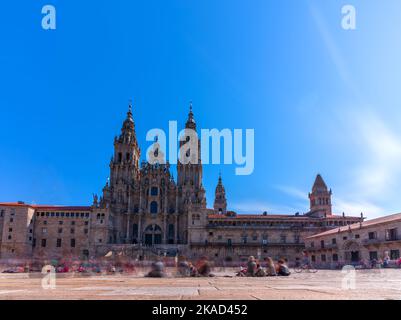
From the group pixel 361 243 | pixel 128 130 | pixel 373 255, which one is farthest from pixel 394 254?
pixel 128 130

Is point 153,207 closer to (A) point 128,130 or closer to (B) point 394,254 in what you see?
(A) point 128,130

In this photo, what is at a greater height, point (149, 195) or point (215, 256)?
point (149, 195)

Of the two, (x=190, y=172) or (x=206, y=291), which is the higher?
(x=190, y=172)

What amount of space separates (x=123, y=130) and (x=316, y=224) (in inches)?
1989

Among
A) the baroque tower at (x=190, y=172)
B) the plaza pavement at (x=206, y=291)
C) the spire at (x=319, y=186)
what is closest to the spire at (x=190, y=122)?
the baroque tower at (x=190, y=172)

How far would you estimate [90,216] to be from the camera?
8025 cm

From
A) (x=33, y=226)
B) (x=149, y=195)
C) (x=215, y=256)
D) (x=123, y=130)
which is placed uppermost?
(x=123, y=130)

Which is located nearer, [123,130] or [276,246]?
[276,246]

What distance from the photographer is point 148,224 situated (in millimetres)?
85625

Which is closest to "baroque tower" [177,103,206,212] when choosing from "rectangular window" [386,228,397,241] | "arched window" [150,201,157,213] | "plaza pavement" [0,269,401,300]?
"arched window" [150,201,157,213]
